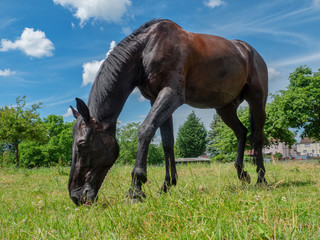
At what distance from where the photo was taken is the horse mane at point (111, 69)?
11.2 feet

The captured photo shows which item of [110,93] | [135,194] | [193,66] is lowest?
[135,194]

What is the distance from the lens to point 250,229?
1.73 metres

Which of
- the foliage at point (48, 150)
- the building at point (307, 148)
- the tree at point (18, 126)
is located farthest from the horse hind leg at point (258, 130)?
the building at point (307, 148)

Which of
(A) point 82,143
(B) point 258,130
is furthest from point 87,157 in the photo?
(B) point 258,130

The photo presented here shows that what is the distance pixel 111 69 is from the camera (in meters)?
3.49

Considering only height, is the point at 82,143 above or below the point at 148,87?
below

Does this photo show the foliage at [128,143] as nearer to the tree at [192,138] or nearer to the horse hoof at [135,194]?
the tree at [192,138]

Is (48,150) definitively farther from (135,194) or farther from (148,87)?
(135,194)

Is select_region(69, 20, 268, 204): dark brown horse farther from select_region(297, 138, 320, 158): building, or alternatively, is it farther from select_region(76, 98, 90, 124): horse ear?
select_region(297, 138, 320, 158): building

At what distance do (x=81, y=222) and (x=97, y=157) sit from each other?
1166 millimetres

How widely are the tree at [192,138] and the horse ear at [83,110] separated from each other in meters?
52.1

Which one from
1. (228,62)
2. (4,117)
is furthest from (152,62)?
(4,117)

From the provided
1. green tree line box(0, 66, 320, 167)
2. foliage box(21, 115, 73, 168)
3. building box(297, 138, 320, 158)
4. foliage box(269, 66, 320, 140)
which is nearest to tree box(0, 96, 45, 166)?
green tree line box(0, 66, 320, 167)

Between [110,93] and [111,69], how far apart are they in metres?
0.33
